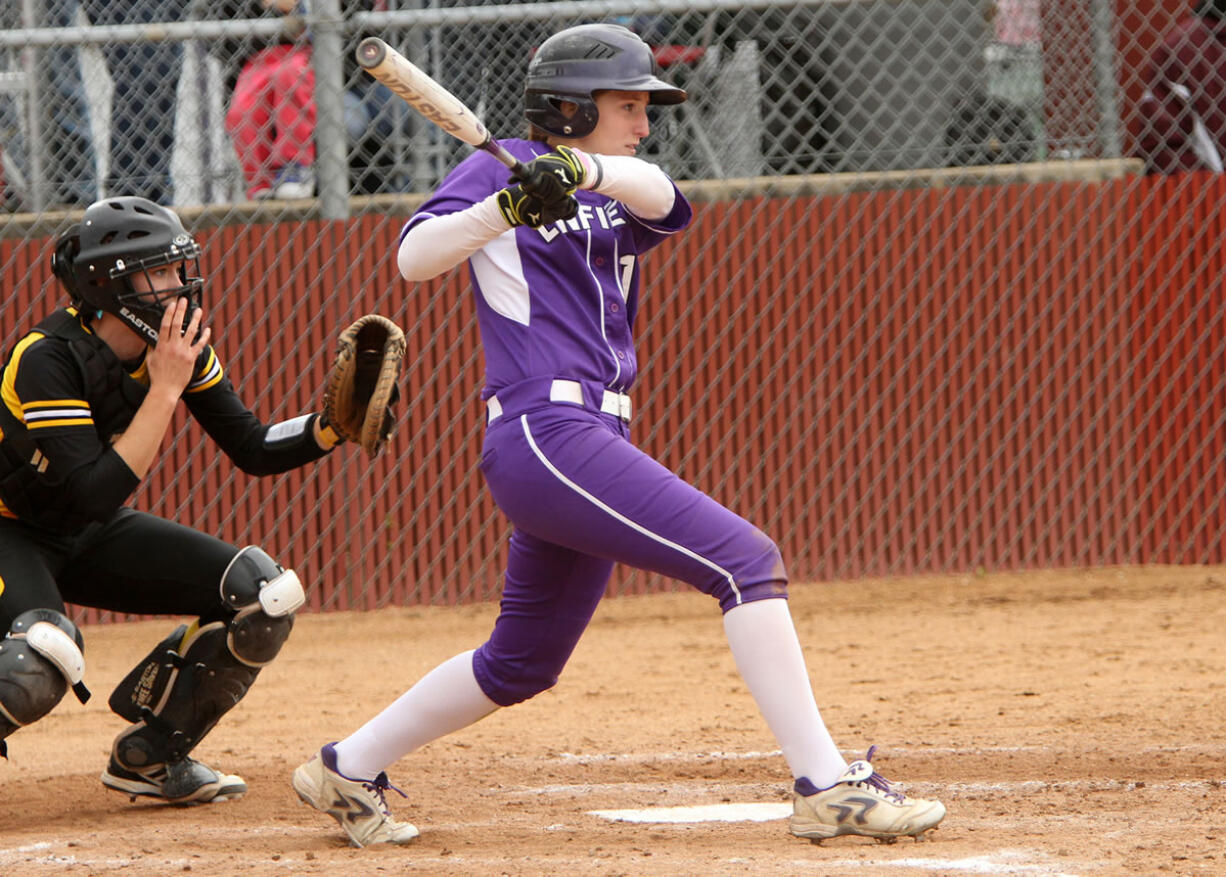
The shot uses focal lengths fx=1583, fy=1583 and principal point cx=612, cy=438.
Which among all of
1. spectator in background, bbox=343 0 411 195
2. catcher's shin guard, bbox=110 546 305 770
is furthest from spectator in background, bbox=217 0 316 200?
catcher's shin guard, bbox=110 546 305 770

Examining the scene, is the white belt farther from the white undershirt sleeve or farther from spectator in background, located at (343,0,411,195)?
spectator in background, located at (343,0,411,195)

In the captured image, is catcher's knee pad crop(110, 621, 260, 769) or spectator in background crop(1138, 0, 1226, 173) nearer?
catcher's knee pad crop(110, 621, 260, 769)

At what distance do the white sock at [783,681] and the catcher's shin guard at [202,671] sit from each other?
128 centimetres

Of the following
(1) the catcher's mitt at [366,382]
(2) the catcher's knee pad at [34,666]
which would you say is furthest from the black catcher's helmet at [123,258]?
(2) the catcher's knee pad at [34,666]

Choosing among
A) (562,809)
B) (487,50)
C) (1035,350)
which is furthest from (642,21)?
(562,809)

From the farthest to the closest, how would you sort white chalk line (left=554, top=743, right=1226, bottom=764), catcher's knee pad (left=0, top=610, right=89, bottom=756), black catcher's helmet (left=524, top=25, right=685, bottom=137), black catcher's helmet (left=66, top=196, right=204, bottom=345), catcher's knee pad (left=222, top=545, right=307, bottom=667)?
white chalk line (left=554, top=743, right=1226, bottom=764)
catcher's knee pad (left=222, top=545, right=307, bottom=667)
black catcher's helmet (left=66, top=196, right=204, bottom=345)
catcher's knee pad (left=0, top=610, right=89, bottom=756)
black catcher's helmet (left=524, top=25, right=685, bottom=137)

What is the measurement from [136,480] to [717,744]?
1.83 m

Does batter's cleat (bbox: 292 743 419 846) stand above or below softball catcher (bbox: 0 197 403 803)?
below

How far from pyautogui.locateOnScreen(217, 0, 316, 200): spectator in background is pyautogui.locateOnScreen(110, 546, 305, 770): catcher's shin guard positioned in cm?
305

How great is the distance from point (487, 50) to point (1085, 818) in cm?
428

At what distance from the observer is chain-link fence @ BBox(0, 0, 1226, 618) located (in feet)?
21.6

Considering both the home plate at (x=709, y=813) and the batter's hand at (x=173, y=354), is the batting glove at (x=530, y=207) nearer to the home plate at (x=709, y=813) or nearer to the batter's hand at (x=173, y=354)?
the batter's hand at (x=173, y=354)

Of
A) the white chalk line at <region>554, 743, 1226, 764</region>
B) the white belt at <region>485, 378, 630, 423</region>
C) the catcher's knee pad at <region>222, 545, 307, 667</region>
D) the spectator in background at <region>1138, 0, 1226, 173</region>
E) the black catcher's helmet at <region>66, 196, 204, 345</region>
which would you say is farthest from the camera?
the spectator in background at <region>1138, 0, 1226, 173</region>

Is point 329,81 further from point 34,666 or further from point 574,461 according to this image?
point 574,461
